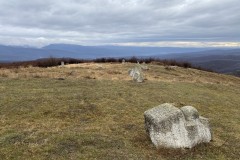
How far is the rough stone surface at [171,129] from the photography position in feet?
57.7

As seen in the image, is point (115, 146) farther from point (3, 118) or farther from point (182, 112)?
point (3, 118)

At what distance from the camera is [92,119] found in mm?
22406

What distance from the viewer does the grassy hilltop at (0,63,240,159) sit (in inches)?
658

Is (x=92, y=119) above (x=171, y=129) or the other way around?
the other way around

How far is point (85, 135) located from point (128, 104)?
27.9ft

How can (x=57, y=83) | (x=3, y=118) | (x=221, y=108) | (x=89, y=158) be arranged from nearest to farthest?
(x=89, y=158)
(x=3, y=118)
(x=221, y=108)
(x=57, y=83)

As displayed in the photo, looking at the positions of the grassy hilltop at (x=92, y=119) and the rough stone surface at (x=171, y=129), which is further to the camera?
the rough stone surface at (x=171, y=129)

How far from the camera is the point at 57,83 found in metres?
35.4

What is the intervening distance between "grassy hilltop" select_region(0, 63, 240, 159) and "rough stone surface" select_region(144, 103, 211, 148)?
451mm

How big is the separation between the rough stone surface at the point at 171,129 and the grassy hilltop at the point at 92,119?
0.45m

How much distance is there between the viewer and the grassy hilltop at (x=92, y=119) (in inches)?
658

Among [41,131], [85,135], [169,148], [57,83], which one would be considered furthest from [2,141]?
[57,83]

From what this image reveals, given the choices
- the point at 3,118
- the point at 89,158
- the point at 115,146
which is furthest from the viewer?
the point at 3,118

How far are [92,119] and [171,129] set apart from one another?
6.46 metres
